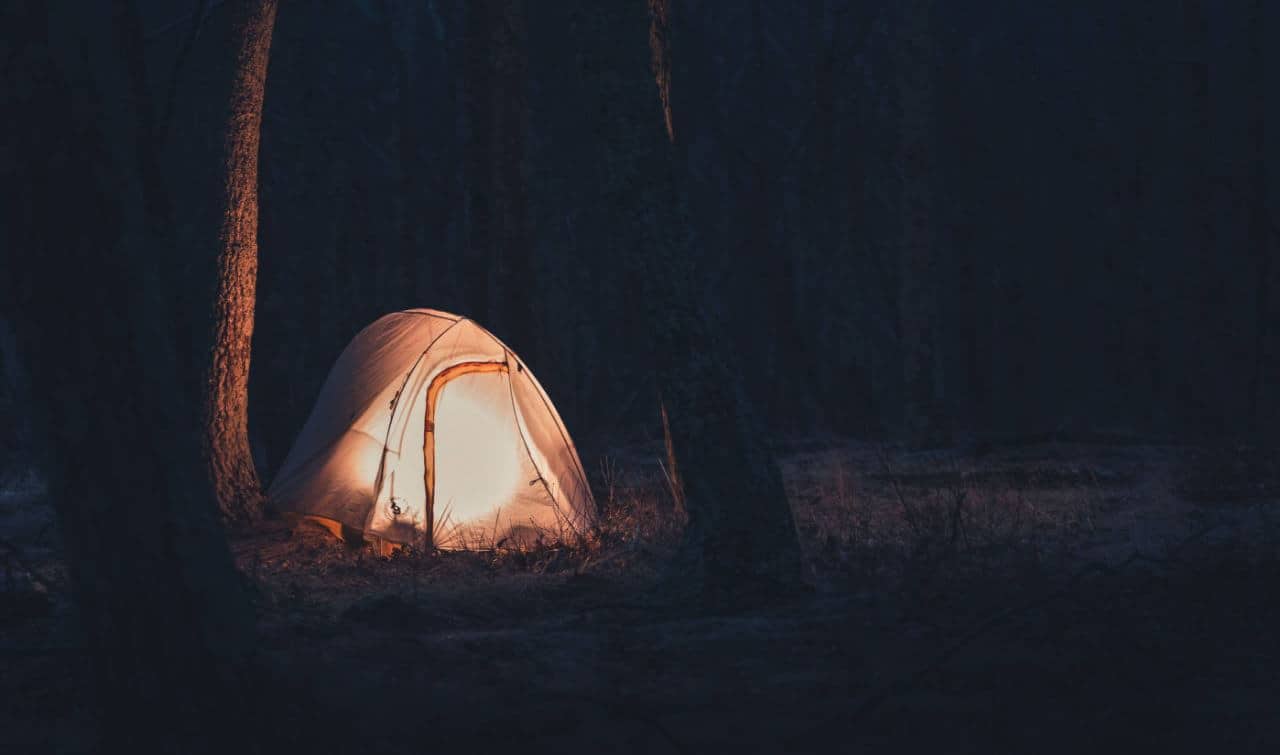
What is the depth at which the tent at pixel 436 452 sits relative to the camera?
8.70 m

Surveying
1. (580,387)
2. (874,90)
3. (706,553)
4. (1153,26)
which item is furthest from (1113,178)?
(706,553)

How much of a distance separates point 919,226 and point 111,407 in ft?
36.1

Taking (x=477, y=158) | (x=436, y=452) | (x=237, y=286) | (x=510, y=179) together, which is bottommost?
(x=436, y=452)

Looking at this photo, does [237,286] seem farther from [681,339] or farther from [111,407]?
[111,407]

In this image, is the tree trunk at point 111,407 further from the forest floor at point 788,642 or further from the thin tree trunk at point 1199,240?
the thin tree trunk at point 1199,240

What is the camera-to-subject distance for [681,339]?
628 cm

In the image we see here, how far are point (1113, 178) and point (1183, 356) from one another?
2987 millimetres

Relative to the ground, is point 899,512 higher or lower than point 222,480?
lower

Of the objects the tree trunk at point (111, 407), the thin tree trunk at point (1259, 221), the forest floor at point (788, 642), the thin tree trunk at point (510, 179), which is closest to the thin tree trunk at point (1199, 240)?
the thin tree trunk at point (1259, 221)

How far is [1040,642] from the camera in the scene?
5391 millimetres

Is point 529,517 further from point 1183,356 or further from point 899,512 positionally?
point 1183,356

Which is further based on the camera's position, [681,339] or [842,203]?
[842,203]

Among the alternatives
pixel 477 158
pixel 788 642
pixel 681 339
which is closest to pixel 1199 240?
pixel 477 158

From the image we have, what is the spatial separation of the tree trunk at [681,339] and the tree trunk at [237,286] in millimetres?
4281
